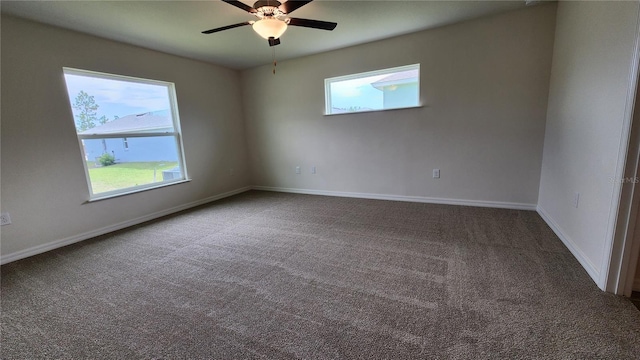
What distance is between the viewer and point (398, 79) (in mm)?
3750

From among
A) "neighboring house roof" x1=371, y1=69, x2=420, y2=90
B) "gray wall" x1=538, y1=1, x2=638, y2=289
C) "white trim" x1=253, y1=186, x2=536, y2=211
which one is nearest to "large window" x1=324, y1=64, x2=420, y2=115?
"neighboring house roof" x1=371, y1=69, x2=420, y2=90

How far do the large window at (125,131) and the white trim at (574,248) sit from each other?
4.77 m

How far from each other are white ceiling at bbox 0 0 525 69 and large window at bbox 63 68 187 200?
0.57 meters

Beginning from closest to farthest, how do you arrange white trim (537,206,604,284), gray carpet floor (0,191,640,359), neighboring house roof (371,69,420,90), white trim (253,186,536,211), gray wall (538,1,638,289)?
gray carpet floor (0,191,640,359) < gray wall (538,1,638,289) < white trim (537,206,604,284) < white trim (253,186,536,211) < neighboring house roof (371,69,420,90)

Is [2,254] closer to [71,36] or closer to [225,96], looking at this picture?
[71,36]

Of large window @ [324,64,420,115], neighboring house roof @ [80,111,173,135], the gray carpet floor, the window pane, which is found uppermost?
large window @ [324,64,420,115]

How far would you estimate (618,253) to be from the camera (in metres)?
1.60

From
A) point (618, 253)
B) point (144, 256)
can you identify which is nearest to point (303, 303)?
point (144, 256)

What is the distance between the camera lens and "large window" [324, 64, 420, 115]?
3678 mm

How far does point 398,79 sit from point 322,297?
3237 millimetres

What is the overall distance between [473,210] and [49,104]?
504cm

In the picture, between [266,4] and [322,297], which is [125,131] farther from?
[322,297]

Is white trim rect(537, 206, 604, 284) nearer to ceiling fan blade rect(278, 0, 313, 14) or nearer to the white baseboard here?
ceiling fan blade rect(278, 0, 313, 14)

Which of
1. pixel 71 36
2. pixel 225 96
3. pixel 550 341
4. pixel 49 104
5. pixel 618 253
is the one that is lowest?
pixel 550 341
